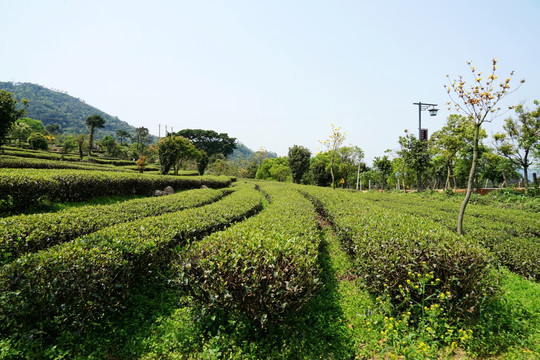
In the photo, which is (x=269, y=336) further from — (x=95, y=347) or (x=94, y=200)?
(x=94, y=200)

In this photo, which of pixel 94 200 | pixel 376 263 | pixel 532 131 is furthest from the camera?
pixel 532 131

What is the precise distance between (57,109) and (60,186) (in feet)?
610

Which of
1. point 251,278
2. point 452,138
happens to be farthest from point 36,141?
point 452,138

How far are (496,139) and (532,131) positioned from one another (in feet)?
11.5

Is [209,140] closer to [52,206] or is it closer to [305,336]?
[52,206]

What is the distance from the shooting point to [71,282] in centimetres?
346

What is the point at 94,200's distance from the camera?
1212cm

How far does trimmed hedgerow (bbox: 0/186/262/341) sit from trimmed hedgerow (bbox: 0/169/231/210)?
676cm

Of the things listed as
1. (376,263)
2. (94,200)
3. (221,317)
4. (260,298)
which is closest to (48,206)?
(94,200)

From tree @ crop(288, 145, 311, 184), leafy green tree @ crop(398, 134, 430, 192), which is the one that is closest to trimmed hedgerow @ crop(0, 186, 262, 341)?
leafy green tree @ crop(398, 134, 430, 192)

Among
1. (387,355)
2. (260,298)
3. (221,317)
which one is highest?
(260,298)

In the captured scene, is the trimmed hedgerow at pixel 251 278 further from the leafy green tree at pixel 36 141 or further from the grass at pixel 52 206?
the leafy green tree at pixel 36 141

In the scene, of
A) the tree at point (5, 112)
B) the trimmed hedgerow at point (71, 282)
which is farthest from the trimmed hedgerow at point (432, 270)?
the tree at point (5, 112)

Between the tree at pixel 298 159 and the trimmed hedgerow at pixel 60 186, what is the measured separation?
93.8 ft
